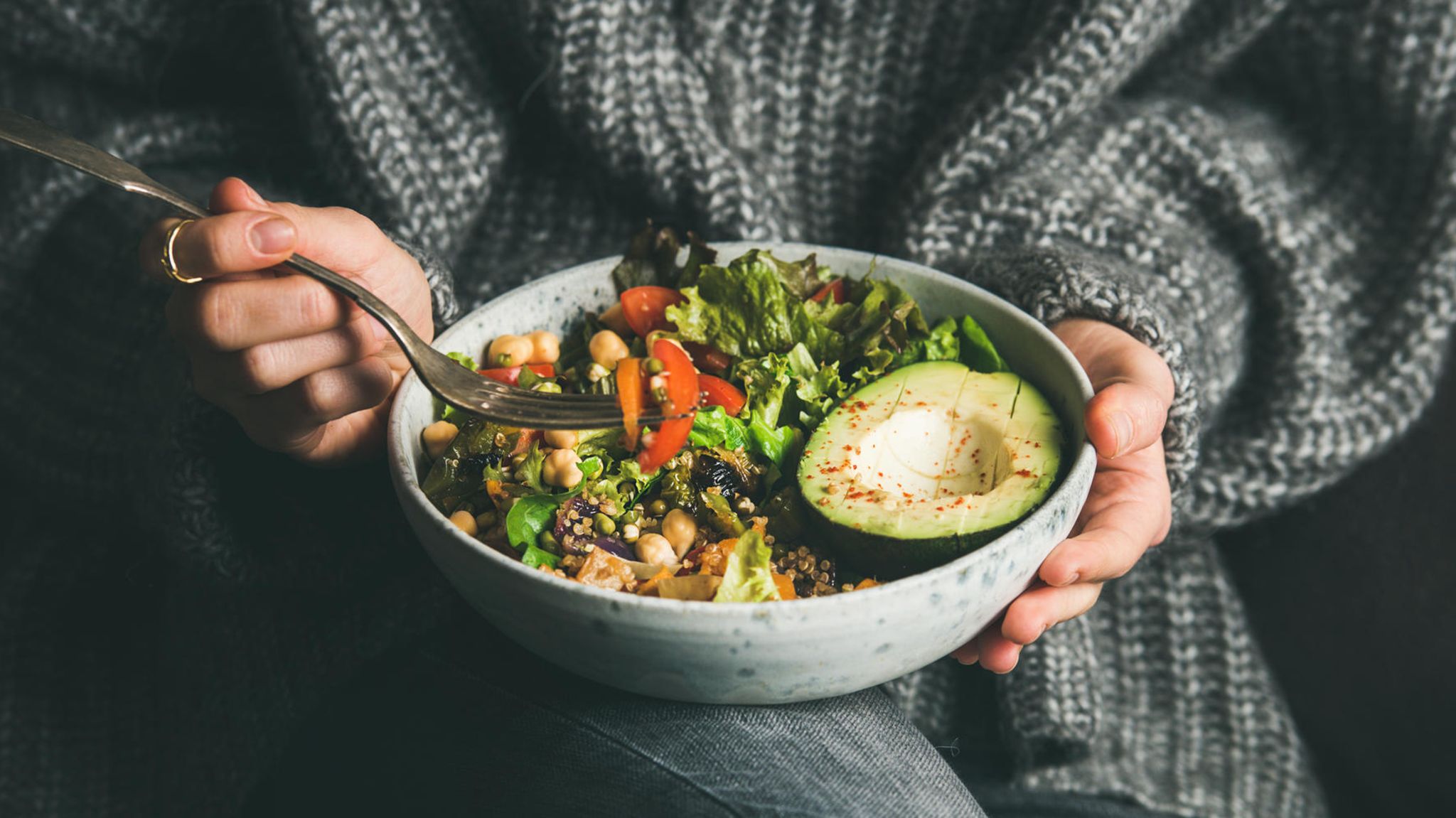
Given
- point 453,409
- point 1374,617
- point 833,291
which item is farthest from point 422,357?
point 1374,617

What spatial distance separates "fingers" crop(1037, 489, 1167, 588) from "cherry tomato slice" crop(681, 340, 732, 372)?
0.36 meters

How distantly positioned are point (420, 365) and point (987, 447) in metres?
0.48

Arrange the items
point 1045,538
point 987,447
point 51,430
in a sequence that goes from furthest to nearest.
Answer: point 51,430
point 987,447
point 1045,538

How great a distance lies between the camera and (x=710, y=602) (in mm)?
713

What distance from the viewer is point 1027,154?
135 cm

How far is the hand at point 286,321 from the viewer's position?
2.62 feet

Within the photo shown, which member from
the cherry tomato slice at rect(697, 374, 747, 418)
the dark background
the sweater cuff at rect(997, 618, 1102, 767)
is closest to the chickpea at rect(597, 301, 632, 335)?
the cherry tomato slice at rect(697, 374, 747, 418)

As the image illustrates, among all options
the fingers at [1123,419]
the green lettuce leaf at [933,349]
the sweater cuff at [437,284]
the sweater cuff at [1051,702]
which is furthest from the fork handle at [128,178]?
the sweater cuff at [1051,702]

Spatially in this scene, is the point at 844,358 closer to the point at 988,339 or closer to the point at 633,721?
the point at 988,339

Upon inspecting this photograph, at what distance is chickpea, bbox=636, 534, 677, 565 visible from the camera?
0.82 meters

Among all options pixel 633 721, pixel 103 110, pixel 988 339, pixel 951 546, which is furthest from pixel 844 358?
pixel 103 110

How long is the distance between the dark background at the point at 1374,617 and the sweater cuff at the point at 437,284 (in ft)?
3.61

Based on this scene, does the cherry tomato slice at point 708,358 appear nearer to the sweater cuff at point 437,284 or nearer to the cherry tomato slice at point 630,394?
the cherry tomato slice at point 630,394

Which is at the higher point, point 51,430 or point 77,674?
point 51,430
